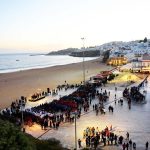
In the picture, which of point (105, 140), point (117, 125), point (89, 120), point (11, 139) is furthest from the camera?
point (89, 120)

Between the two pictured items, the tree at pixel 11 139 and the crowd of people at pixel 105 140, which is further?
the crowd of people at pixel 105 140

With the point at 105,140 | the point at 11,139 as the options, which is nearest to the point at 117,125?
the point at 105,140

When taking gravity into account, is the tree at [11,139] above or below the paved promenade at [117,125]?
above

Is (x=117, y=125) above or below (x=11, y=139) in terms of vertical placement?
below

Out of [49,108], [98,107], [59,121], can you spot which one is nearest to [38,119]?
[59,121]

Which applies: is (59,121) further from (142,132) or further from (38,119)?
(142,132)

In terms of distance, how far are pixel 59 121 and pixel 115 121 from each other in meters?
5.30

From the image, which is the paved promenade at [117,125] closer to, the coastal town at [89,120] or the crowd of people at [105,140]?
the coastal town at [89,120]

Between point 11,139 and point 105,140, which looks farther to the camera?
point 105,140

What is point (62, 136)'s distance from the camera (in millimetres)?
27484

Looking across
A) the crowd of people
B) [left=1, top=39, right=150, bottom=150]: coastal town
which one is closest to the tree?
[left=1, top=39, right=150, bottom=150]: coastal town

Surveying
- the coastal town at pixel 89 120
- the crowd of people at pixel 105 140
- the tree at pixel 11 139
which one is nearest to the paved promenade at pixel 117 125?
the coastal town at pixel 89 120

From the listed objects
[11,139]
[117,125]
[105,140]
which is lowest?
[117,125]

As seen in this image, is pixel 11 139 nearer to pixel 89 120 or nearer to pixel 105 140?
pixel 105 140
